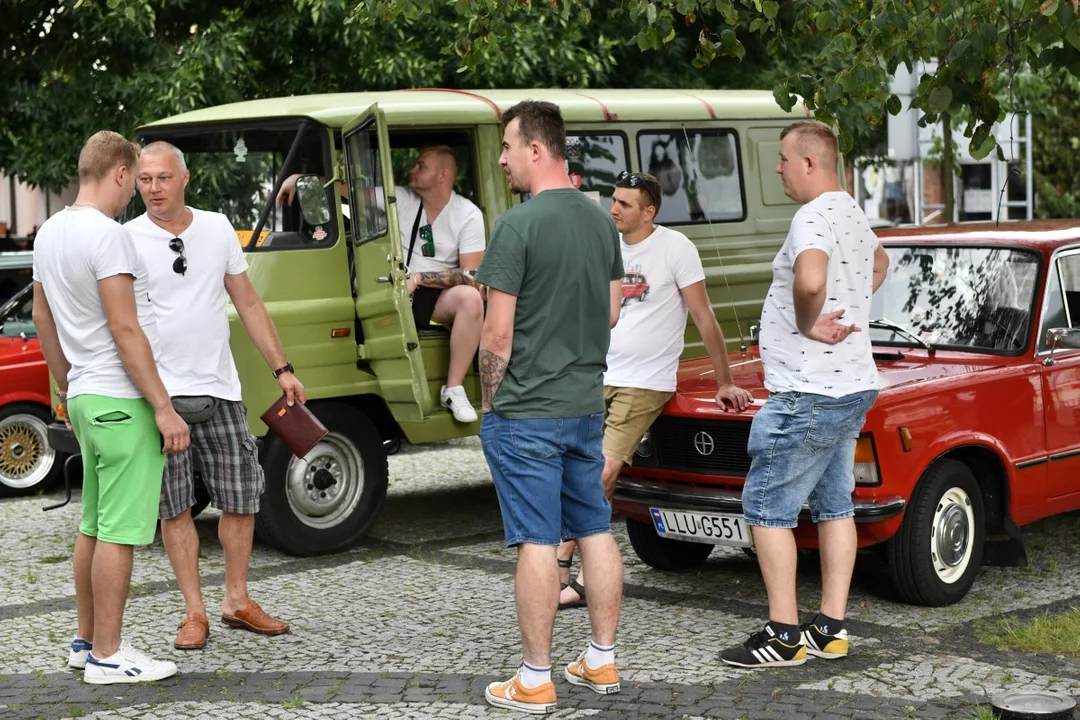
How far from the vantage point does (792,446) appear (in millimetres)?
5863

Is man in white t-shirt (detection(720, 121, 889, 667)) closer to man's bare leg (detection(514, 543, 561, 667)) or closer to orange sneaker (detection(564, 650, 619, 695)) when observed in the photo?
orange sneaker (detection(564, 650, 619, 695))

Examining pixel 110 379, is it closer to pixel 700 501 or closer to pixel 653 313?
pixel 653 313

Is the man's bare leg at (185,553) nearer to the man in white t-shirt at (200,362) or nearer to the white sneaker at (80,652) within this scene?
the man in white t-shirt at (200,362)

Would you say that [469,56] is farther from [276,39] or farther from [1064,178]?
[1064,178]

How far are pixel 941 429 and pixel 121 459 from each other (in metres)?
3.43

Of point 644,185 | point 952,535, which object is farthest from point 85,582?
point 952,535

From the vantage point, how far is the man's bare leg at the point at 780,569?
5867 millimetres

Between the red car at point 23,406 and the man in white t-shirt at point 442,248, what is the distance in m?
3.73

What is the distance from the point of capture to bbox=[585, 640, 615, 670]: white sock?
217 inches

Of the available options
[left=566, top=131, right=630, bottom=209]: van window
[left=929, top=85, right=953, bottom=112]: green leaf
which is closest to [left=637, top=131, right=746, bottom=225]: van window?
[left=566, top=131, right=630, bottom=209]: van window

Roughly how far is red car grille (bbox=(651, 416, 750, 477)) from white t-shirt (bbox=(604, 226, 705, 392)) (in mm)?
222

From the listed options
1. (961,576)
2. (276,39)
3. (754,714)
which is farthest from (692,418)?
(276,39)

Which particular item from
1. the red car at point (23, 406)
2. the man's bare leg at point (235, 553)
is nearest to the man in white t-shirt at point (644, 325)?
the man's bare leg at point (235, 553)

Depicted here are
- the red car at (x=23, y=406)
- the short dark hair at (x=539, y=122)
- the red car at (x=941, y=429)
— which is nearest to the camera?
the short dark hair at (x=539, y=122)
